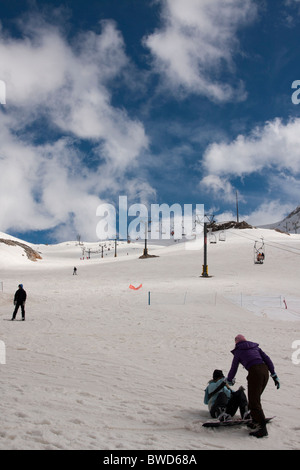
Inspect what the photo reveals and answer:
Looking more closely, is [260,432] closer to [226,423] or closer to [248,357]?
[226,423]

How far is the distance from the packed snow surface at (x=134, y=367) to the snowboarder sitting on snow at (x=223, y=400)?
33 cm

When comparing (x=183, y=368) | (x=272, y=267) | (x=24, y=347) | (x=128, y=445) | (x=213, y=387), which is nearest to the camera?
(x=128, y=445)

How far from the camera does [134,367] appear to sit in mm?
8664

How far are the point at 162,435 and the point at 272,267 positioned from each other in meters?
37.7

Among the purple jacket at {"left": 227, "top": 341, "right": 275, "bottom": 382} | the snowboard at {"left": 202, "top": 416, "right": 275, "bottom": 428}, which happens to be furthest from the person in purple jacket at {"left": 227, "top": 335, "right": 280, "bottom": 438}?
the snowboard at {"left": 202, "top": 416, "right": 275, "bottom": 428}

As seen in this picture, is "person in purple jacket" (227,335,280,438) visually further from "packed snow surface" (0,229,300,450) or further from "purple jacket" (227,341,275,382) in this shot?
"packed snow surface" (0,229,300,450)

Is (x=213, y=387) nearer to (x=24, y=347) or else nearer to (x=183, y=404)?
(x=183, y=404)

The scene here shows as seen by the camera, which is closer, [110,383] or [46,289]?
[110,383]

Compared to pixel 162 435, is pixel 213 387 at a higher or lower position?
higher

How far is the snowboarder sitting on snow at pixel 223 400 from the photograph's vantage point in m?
5.62

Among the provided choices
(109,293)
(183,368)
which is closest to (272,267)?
(109,293)

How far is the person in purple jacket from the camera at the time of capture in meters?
5.12

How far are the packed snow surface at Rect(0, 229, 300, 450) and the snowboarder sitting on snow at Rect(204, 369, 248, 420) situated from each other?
1.07 feet
